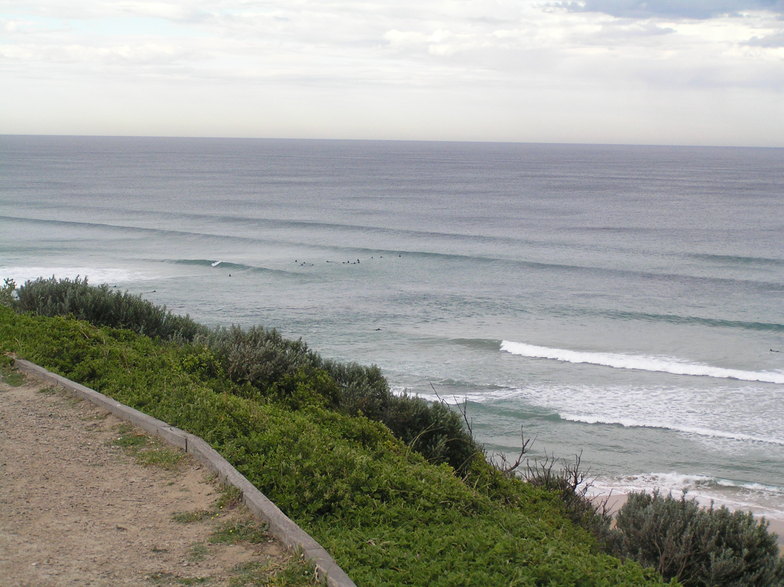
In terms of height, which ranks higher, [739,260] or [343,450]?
[343,450]

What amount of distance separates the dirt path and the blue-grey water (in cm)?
992

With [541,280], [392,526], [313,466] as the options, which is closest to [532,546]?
[392,526]

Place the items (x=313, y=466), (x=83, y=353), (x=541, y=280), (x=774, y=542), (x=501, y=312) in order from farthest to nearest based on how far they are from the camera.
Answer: (x=541, y=280) → (x=501, y=312) → (x=83, y=353) → (x=774, y=542) → (x=313, y=466)

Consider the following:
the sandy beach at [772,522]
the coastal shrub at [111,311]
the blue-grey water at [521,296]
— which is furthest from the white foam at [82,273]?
the sandy beach at [772,522]

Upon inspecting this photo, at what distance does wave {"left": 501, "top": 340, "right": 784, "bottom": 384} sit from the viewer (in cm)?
2223

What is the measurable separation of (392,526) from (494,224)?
52.8m

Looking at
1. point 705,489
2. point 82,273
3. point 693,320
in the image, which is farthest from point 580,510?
point 82,273

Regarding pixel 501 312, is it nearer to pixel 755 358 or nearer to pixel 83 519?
pixel 755 358

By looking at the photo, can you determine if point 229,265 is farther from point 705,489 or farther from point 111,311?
point 705,489

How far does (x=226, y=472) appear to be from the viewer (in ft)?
20.6

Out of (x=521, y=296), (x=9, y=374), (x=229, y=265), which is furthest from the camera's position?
(x=229, y=265)

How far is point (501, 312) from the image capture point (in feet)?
97.5

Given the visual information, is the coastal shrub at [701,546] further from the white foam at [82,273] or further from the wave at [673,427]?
the white foam at [82,273]

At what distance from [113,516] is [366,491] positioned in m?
1.89
